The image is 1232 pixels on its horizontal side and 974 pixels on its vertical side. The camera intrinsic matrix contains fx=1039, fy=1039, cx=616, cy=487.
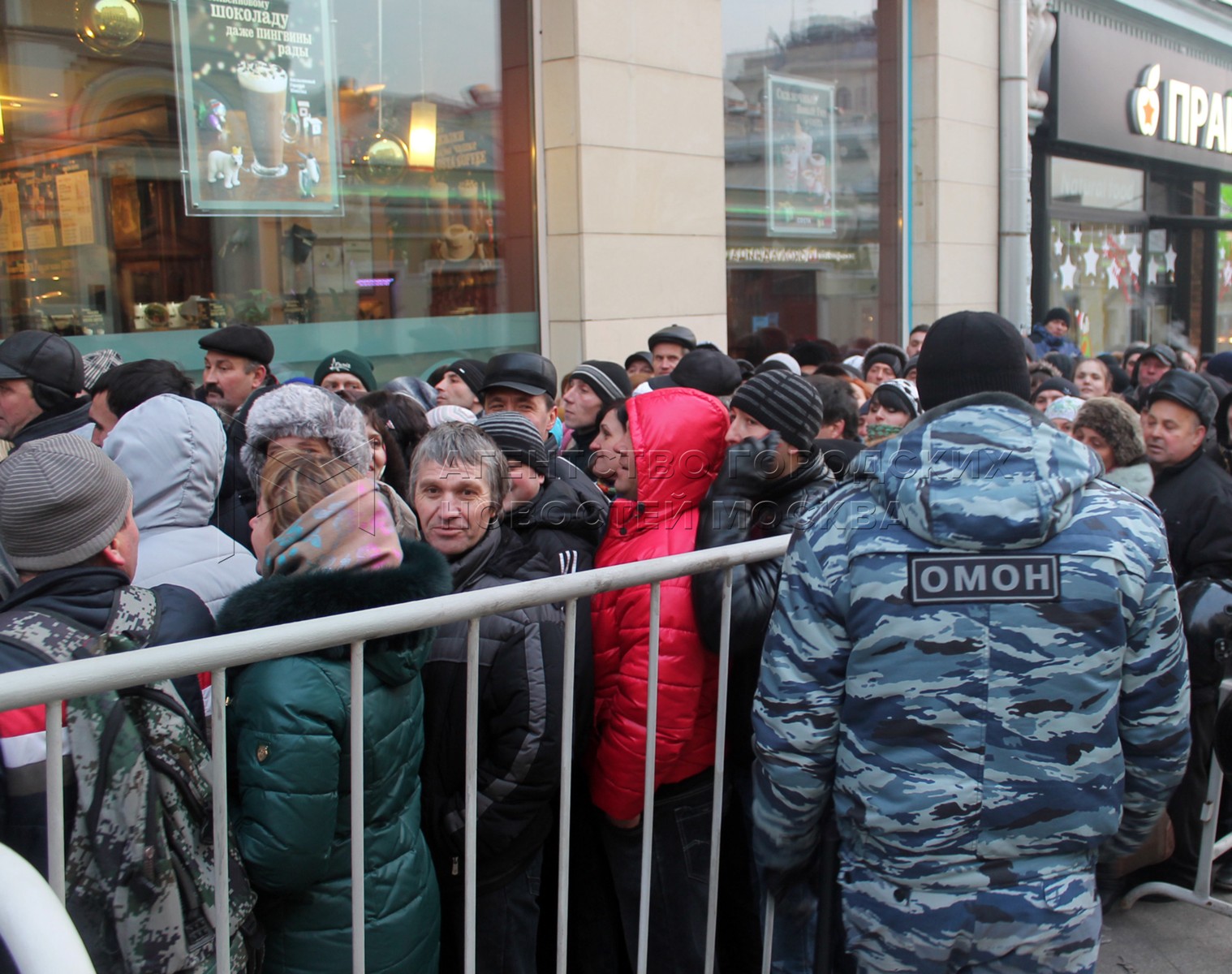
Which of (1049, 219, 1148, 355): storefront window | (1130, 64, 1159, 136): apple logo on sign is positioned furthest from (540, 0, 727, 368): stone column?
(1130, 64, 1159, 136): apple logo on sign

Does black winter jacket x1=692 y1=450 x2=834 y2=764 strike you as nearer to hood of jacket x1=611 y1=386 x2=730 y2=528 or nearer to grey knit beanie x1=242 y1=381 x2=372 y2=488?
hood of jacket x1=611 y1=386 x2=730 y2=528

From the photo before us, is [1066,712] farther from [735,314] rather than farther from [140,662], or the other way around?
[735,314]

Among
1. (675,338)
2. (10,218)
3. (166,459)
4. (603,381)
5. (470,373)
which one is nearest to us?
(166,459)

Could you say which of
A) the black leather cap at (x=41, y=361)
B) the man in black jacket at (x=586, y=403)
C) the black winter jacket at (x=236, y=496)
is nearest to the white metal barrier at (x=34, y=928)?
the black winter jacket at (x=236, y=496)

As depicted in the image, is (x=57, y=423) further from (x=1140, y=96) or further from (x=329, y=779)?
(x=1140, y=96)

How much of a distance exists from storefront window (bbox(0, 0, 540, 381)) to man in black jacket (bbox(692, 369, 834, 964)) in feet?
16.2

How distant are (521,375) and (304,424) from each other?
1.39m

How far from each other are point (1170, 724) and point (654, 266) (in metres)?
7.46

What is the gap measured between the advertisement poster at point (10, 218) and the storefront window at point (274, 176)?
0.01 m

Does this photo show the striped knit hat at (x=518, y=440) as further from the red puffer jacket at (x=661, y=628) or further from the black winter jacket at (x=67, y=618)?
the black winter jacket at (x=67, y=618)

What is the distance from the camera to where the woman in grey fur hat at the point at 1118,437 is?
14.1 feet

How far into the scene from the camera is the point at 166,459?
295 centimetres

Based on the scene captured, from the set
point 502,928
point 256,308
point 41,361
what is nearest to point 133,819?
point 502,928

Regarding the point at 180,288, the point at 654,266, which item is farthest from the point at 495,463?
the point at 654,266
